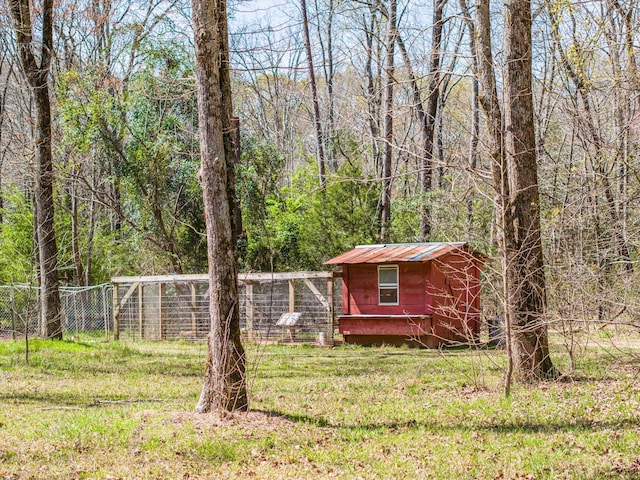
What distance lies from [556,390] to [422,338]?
350 inches

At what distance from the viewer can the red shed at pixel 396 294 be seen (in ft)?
60.1

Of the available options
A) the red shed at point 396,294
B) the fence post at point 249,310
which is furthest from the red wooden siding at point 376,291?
the fence post at point 249,310

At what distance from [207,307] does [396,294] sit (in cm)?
569

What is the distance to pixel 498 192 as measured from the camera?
898 centimetres

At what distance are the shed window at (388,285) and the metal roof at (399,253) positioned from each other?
409 millimetres

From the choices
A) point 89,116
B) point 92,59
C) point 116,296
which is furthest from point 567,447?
point 92,59

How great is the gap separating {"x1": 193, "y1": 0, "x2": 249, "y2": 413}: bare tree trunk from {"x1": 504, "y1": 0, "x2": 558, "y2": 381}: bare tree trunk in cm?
420

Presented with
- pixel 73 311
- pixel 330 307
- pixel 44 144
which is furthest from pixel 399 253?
pixel 73 311

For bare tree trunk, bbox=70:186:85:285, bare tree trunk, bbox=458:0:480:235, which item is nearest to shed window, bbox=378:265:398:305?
bare tree trunk, bbox=458:0:480:235

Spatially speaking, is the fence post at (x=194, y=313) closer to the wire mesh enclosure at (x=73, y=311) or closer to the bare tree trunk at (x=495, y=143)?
the wire mesh enclosure at (x=73, y=311)

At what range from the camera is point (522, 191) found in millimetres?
10148

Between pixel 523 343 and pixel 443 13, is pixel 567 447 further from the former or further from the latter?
pixel 443 13

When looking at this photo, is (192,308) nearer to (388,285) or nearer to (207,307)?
(207,307)

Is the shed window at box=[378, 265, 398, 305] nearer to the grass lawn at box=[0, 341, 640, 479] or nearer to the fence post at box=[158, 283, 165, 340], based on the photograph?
the grass lawn at box=[0, 341, 640, 479]
